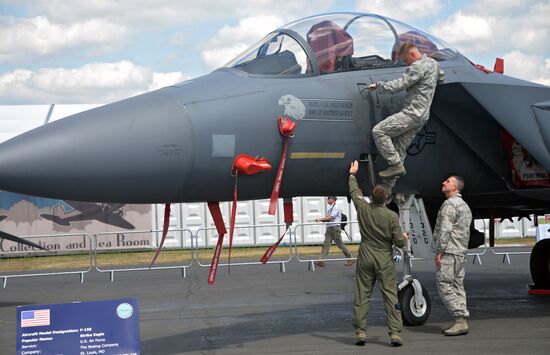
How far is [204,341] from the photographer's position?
338 inches

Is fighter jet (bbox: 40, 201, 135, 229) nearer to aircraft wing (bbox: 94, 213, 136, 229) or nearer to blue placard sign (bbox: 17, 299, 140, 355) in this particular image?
aircraft wing (bbox: 94, 213, 136, 229)

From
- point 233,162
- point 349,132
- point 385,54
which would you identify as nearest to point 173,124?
point 233,162

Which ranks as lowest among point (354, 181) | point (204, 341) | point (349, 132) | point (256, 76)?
point (204, 341)

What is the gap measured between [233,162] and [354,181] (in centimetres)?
136

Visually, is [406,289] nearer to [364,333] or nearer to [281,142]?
[364,333]

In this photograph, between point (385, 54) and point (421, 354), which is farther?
point (385, 54)

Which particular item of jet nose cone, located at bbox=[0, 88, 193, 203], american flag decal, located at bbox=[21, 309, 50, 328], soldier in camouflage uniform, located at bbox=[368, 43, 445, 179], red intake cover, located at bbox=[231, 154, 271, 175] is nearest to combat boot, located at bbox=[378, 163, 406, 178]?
soldier in camouflage uniform, located at bbox=[368, 43, 445, 179]

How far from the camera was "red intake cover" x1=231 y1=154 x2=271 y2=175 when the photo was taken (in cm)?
710

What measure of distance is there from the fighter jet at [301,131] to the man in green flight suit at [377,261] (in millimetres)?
291

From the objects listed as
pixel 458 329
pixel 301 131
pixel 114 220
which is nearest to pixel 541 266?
pixel 458 329

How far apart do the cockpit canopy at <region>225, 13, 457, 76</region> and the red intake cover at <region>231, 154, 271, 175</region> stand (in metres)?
0.95

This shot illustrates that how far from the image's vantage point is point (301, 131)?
24.5ft

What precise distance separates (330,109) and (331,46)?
725 millimetres

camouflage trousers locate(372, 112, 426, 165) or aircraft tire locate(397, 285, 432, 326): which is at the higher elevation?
camouflage trousers locate(372, 112, 426, 165)
